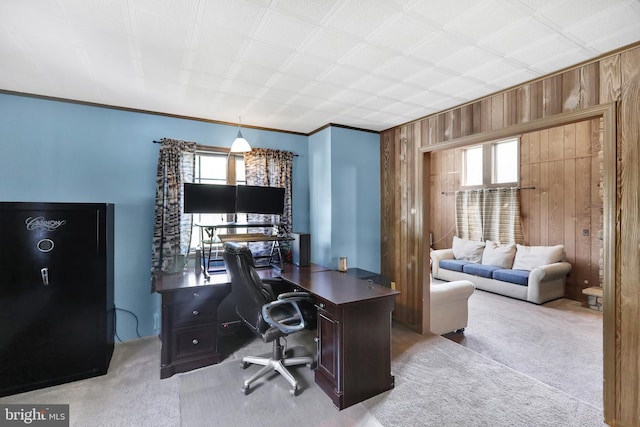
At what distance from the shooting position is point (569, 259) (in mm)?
4938

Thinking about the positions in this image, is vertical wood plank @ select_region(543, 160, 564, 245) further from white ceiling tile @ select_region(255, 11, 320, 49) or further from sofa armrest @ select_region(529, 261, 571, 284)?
white ceiling tile @ select_region(255, 11, 320, 49)

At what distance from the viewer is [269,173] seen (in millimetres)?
3836

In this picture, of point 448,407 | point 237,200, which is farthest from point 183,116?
point 448,407

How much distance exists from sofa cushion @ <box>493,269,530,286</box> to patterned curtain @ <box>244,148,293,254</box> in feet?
12.6

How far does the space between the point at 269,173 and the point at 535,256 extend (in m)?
4.69

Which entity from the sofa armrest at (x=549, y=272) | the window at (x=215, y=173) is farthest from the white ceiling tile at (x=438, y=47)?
the sofa armrest at (x=549, y=272)

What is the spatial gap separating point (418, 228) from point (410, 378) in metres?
1.65

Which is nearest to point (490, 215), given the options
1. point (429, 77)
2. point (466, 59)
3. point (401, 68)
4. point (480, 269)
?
point (480, 269)

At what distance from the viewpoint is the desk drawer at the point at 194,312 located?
2611 millimetres

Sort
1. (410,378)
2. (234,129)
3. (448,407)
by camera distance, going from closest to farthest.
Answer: (448,407), (410,378), (234,129)

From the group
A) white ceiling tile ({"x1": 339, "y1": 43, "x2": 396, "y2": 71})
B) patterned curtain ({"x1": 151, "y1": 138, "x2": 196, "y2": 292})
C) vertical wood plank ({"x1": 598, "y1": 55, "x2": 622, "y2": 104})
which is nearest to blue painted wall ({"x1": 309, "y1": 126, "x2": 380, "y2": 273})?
white ceiling tile ({"x1": 339, "y1": 43, "x2": 396, "y2": 71})

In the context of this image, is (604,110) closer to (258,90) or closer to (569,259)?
(258,90)

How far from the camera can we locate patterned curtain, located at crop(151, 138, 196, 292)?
10.5 ft

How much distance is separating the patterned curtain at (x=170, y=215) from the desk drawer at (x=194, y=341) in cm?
80
